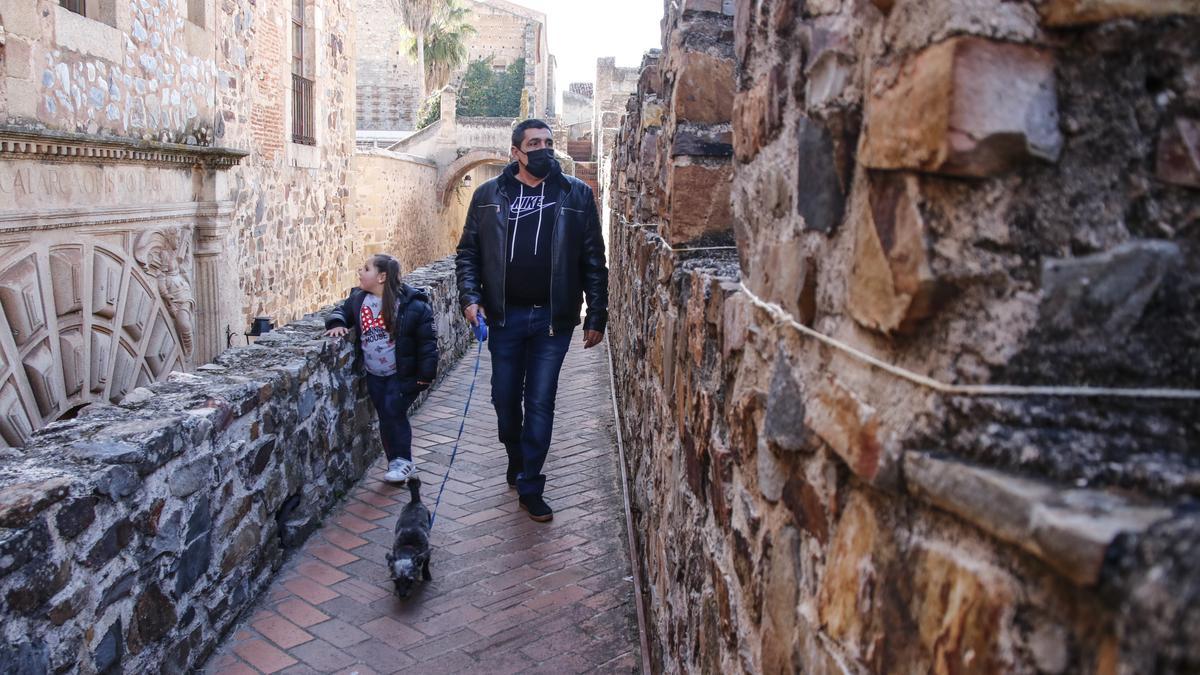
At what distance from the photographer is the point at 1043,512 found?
69 cm

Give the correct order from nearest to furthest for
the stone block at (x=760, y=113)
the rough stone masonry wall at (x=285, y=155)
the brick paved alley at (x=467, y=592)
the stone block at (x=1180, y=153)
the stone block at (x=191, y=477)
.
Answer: the stone block at (x=1180, y=153), the stone block at (x=760, y=113), the stone block at (x=191, y=477), the brick paved alley at (x=467, y=592), the rough stone masonry wall at (x=285, y=155)

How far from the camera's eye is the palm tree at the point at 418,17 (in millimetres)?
31688

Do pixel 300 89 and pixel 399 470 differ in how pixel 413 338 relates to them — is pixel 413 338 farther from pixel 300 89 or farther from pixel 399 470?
pixel 300 89

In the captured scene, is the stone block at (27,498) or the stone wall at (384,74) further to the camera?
the stone wall at (384,74)

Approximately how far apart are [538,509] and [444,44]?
33.0 m

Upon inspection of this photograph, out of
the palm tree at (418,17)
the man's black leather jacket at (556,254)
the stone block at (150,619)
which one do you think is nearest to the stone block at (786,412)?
the stone block at (150,619)

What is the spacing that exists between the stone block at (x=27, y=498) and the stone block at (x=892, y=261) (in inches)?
73.0

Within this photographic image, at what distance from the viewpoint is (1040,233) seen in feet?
2.79

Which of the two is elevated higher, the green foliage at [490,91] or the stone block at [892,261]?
the green foliage at [490,91]

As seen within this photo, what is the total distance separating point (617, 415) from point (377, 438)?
1.33m

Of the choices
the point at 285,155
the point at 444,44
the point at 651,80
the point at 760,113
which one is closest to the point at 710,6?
the point at 760,113

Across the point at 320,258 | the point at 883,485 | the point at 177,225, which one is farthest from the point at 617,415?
the point at 320,258

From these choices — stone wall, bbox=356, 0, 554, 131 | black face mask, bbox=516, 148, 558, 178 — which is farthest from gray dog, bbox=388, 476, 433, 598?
stone wall, bbox=356, 0, 554, 131

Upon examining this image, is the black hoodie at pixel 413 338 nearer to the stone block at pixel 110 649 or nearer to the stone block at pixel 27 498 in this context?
the stone block at pixel 110 649
